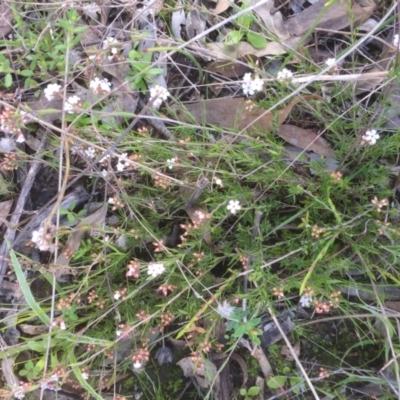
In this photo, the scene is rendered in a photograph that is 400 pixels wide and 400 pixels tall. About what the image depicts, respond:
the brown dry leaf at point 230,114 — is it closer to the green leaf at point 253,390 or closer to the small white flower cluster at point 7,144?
the small white flower cluster at point 7,144

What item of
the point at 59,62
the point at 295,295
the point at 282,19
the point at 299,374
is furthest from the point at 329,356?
the point at 59,62

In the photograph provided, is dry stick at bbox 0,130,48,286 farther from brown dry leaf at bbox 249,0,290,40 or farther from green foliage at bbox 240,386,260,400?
green foliage at bbox 240,386,260,400

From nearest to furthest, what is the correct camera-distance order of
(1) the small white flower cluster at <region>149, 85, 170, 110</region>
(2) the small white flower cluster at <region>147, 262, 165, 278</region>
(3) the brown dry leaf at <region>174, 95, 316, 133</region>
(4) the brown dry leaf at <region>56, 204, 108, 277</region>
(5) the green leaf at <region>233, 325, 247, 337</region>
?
1. (1) the small white flower cluster at <region>149, 85, 170, 110</region>
2. (2) the small white flower cluster at <region>147, 262, 165, 278</region>
3. (5) the green leaf at <region>233, 325, 247, 337</region>
4. (3) the brown dry leaf at <region>174, 95, 316, 133</region>
5. (4) the brown dry leaf at <region>56, 204, 108, 277</region>

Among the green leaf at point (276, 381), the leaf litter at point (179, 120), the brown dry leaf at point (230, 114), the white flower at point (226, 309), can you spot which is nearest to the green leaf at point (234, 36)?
the leaf litter at point (179, 120)

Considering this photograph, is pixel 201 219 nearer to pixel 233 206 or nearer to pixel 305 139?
pixel 233 206

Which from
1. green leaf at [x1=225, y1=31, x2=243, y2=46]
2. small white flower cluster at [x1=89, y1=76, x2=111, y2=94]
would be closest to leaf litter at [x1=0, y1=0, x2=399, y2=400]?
green leaf at [x1=225, y1=31, x2=243, y2=46]
